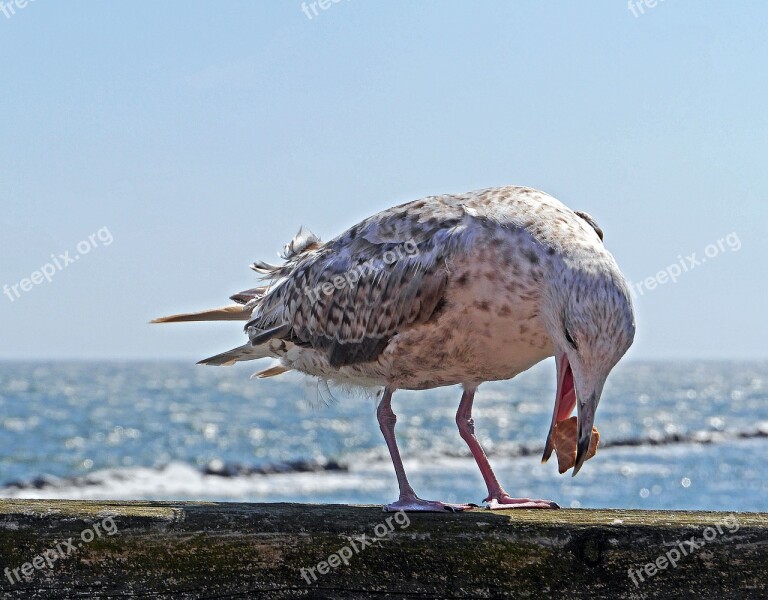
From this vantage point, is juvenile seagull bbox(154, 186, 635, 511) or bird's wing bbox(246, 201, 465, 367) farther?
bird's wing bbox(246, 201, 465, 367)

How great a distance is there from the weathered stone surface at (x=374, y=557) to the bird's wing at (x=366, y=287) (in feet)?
6.65

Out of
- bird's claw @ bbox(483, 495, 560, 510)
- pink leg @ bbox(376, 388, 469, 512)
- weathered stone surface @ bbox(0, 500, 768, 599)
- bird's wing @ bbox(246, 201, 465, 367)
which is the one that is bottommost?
bird's claw @ bbox(483, 495, 560, 510)

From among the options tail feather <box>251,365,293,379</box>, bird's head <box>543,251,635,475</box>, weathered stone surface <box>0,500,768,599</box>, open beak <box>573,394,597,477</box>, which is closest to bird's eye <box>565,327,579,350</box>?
bird's head <box>543,251,635,475</box>

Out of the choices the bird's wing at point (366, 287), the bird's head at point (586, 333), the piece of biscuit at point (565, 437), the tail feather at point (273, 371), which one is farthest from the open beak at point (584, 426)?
the tail feather at point (273, 371)

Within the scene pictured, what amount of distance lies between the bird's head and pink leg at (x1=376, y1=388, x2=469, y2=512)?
0.51m

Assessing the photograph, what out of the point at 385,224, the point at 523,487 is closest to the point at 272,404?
the point at 523,487

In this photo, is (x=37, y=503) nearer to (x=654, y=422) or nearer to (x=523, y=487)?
Answer: (x=523, y=487)

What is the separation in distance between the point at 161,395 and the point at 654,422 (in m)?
40.7

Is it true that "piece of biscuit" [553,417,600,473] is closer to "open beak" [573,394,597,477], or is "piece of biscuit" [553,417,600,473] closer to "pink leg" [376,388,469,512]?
"open beak" [573,394,597,477]

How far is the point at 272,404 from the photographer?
7181cm

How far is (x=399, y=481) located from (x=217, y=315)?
213 cm

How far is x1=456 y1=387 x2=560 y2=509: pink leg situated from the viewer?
458cm

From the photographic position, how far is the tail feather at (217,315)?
588cm

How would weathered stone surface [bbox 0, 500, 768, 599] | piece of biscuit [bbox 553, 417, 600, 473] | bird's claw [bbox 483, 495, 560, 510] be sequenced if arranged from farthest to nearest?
bird's claw [bbox 483, 495, 560, 510]
piece of biscuit [bbox 553, 417, 600, 473]
weathered stone surface [bbox 0, 500, 768, 599]
